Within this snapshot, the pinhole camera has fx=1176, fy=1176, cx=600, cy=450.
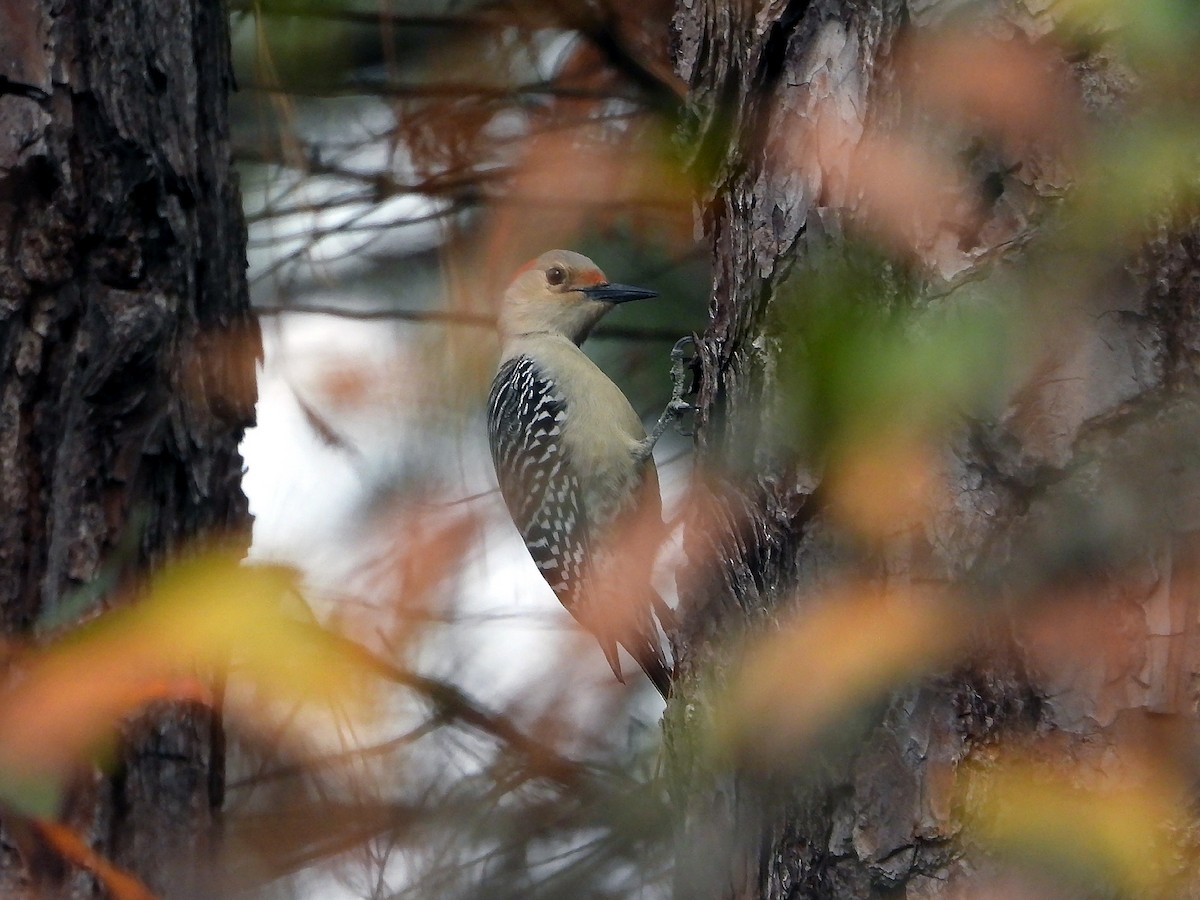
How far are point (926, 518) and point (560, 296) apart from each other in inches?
96.0

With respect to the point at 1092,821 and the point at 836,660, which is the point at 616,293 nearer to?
the point at 836,660

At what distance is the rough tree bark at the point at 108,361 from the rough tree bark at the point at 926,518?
37.9 inches

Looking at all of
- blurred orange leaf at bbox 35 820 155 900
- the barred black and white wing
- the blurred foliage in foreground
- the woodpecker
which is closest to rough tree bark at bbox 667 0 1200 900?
the blurred foliage in foreground

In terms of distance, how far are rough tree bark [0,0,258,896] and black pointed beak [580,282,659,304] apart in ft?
3.76

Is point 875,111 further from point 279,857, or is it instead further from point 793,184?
point 279,857

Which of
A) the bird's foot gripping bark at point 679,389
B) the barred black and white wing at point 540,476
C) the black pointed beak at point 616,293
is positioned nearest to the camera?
the bird's foot gripping bark at point 679,389

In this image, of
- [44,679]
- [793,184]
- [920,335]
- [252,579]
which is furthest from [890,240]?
[44,679]

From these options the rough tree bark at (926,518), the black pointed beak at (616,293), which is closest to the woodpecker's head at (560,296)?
the black pointed beak at (616,293)

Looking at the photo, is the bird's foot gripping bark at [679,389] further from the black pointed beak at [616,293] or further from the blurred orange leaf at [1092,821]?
the blurred orange leaf at [1092,821]

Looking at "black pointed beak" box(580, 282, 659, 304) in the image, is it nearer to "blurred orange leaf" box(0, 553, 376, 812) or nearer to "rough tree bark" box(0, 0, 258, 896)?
"rough tree bark" box(0, 0, 258, 896)

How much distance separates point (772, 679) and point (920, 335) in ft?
1.29

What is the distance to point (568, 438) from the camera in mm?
3496

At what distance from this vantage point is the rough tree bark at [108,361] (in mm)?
2016

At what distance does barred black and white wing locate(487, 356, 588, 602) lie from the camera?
11.5 ft
